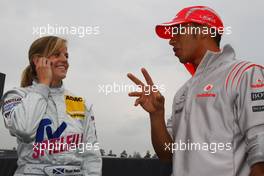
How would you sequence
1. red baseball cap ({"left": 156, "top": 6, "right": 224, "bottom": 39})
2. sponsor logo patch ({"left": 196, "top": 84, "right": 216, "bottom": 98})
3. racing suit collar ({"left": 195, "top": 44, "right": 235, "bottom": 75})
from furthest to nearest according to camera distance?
red baseball cap ({"left": 156, "top": 6, "right": 224, "bottom": 39}) < racing suit collar ({"left": 195, "top": 44, "right": 235, "bottom": 75}) < sponsor logo patch ({"left": 196, "top": 84, "right": 216, "bottom": 98})

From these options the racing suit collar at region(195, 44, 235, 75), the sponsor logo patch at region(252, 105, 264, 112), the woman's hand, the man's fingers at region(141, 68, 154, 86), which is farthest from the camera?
the woman's hand

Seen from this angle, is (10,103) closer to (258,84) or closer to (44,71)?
(44,71)

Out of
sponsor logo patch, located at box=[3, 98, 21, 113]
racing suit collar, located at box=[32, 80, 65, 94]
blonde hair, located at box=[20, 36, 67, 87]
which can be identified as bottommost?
sponsor logo patch, located at box=[3, 98, 21, 113]

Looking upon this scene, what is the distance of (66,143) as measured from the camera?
2877 millimetres

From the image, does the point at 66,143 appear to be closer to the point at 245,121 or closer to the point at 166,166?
the point at 245,121

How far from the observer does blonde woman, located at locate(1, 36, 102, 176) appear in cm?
275

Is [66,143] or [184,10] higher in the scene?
[184,10]

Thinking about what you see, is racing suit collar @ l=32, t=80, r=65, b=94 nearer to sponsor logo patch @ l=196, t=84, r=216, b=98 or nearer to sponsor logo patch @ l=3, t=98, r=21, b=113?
sponsor logo patch @ l=3, t=98, r=21, b=113

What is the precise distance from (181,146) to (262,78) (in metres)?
0.68

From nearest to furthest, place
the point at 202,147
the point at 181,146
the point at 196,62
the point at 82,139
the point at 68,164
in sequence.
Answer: the point at 202,147
the point at 181,146
the point at 196,62
the point at 68,164
the point at 82,139

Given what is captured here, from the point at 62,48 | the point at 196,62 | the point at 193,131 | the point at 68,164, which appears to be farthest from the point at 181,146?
the point at 62,48

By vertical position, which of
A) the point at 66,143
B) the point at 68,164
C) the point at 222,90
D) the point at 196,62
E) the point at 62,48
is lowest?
the point at 68,164

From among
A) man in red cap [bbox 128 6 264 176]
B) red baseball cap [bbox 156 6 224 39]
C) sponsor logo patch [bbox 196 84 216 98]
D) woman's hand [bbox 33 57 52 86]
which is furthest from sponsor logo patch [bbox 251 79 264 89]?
woman's hand [bbox 33 57 52 86]

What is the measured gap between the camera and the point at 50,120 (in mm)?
2893
